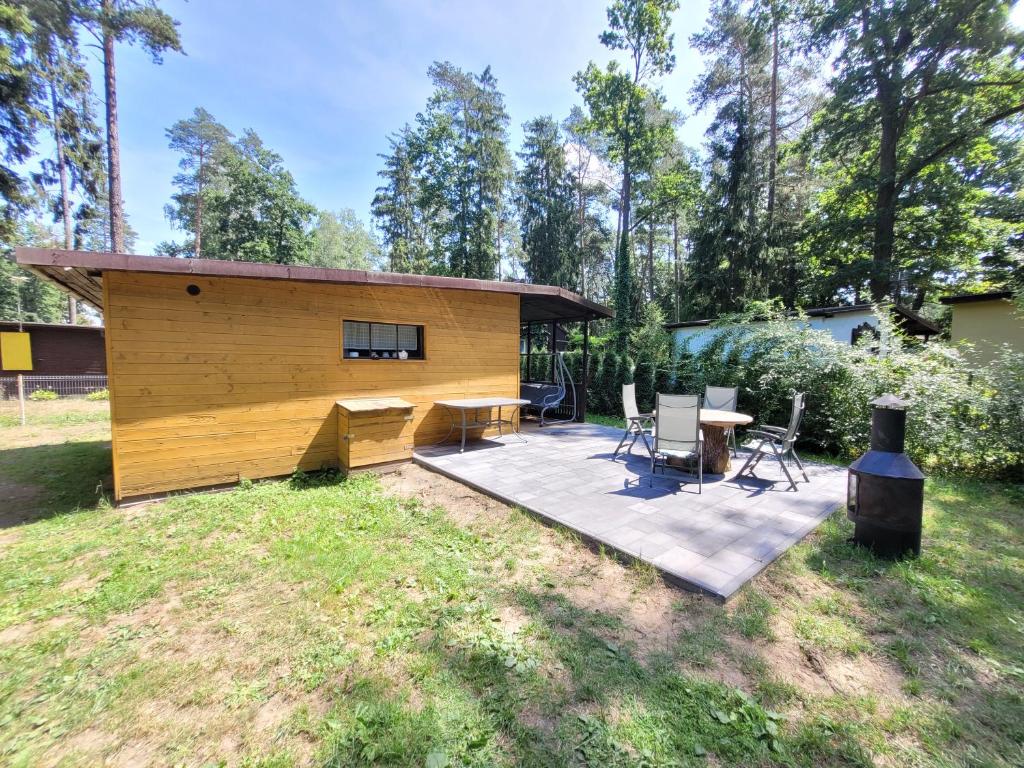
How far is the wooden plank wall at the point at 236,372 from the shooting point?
14.2ft

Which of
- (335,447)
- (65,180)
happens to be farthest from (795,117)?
(65,180)

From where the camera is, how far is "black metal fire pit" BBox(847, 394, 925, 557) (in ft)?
9.80

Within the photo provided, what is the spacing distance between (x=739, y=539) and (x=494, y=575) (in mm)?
2045

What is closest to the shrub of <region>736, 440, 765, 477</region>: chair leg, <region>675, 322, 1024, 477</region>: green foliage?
<region>675, 322, 1024, 477</region>: green foliage

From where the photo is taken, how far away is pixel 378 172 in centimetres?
2239

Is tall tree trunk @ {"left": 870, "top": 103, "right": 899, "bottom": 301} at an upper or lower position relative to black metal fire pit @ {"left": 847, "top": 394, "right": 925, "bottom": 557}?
upper

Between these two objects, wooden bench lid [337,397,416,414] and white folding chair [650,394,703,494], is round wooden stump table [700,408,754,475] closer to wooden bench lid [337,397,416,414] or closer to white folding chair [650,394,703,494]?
white folding chair [650,394,703,494]

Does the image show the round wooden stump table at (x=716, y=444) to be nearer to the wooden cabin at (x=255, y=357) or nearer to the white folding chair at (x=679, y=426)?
the white folding chair at (x=679, y=426)

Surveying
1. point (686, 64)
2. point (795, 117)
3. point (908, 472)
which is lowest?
point (908, 472)

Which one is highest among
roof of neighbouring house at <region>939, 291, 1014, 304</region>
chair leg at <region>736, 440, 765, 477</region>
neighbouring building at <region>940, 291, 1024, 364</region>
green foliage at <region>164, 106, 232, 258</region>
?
green foliage at <region>164, 106, 232, 258</region>

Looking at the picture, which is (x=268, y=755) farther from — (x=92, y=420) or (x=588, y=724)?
(x=92, y=420)

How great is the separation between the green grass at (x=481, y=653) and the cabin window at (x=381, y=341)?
294cm

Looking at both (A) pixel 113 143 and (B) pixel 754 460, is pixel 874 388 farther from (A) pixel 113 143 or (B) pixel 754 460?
(A) pixel 113 143

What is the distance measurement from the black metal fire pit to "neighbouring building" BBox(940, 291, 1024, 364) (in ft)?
27.9
